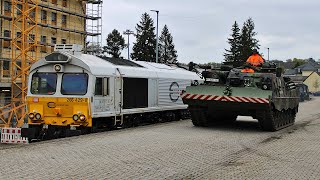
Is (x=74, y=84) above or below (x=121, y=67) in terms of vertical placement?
below

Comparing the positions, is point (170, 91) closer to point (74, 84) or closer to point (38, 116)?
point (74, 84)

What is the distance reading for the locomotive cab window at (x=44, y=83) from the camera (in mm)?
14805

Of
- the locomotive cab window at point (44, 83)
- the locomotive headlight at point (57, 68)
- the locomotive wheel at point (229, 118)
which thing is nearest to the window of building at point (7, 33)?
the locomotive wheel at point (229, 118)

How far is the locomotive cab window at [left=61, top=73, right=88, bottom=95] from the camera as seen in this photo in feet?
47.4

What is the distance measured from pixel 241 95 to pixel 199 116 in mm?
2147

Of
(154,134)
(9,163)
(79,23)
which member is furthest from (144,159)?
(79,23)

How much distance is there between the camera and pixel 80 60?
47.6 feet

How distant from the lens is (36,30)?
38531 millimetres

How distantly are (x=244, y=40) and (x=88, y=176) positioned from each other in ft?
247

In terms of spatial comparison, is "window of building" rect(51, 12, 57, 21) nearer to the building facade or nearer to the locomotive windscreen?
the building facade

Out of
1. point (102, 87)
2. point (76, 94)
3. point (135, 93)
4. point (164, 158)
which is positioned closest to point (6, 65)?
point (135, 93)

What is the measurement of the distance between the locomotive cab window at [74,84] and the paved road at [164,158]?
5.86 ft

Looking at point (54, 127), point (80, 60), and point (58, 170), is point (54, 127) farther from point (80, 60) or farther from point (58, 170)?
point (58, 170)

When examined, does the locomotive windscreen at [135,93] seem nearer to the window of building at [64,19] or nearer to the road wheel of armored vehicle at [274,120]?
the road wheel of armored vehicle at [274,120]
